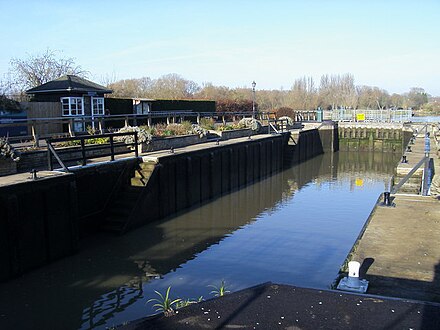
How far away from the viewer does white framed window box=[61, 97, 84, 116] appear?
2555cm

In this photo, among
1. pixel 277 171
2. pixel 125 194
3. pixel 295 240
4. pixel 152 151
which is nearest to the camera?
pixel 295 240

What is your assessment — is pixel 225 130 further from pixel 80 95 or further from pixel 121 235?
pixel 121 235

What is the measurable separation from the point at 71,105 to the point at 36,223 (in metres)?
14.9

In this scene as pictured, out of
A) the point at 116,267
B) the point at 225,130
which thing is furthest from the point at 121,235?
the point at 225,130

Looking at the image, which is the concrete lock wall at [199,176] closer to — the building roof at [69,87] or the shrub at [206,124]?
the shrub at [206,124]

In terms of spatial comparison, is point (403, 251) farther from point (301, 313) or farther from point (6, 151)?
point (6, 151)

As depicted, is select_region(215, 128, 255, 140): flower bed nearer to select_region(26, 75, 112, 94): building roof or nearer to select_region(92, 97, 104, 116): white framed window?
select_region(92, 97, 104, 116): white framed window

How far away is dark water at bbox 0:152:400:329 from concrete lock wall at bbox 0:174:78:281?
40 cm

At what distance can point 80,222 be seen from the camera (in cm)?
1517

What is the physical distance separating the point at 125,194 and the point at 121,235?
76.7 inches

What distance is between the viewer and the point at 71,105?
25.7 m

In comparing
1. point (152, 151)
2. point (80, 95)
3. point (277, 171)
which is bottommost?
point (277, 171)

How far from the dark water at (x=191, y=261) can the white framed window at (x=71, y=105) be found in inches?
407

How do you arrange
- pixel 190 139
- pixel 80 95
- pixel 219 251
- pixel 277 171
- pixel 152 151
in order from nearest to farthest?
1. pixel 219 251
2. pixel 152 151
3. pixel 190 139
4. pixel 80 95
5. pixel 277 171
